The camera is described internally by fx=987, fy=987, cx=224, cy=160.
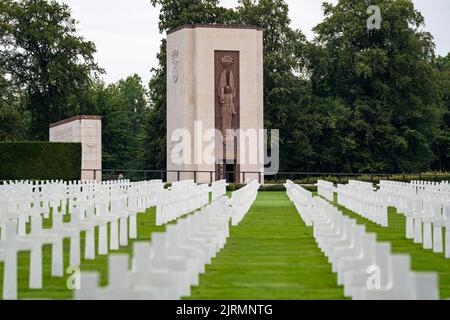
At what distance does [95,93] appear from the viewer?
85062 mm

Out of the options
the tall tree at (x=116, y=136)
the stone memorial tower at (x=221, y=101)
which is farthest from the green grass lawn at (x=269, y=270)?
the tall tree at (x=116, y=136)

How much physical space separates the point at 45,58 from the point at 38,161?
88.8 feet

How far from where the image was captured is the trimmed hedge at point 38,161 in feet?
167

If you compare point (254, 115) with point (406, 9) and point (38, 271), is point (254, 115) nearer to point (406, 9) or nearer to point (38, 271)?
point (406, 9)

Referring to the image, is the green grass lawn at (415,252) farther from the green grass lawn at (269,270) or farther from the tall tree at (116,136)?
the tall tree at (116,136)

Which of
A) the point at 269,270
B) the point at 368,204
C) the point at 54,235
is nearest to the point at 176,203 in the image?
the point at 368,204

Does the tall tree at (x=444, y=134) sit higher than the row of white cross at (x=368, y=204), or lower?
higher

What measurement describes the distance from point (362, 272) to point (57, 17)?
228 ft

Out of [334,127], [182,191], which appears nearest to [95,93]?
[334,127]

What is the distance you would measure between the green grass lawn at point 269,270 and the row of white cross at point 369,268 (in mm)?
356

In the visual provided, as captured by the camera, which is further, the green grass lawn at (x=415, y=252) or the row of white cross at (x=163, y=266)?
the green grass lawn at (x=415, y=252)

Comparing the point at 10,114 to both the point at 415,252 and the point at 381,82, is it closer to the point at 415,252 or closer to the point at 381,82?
the point at 381,82

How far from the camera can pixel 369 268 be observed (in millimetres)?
9484

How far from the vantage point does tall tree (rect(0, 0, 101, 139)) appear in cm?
7488
